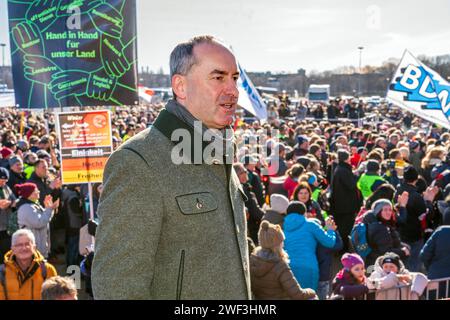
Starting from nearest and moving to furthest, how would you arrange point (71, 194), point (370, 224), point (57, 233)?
point (370, 224)
point (71, 194)
point (57, 233)

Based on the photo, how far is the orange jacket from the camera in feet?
14.6

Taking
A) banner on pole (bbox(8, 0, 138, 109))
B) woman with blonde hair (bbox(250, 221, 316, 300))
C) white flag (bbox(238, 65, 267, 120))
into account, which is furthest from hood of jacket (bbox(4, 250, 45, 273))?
white flag (bbox(238, 65, 267, 120))

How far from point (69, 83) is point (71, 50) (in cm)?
37

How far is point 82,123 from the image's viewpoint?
5.95 m

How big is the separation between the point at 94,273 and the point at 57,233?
6.81 metres

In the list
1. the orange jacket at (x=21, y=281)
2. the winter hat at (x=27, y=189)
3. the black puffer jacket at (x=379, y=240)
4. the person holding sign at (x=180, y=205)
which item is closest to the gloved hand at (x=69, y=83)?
the winter hat at (x=27, y=189)

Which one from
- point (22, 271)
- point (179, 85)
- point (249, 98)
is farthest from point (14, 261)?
point (249, 98)

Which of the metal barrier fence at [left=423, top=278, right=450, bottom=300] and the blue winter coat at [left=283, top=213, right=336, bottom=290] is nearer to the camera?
the metal barrier fence at [left=423, top=278, right=450, bottom=300]

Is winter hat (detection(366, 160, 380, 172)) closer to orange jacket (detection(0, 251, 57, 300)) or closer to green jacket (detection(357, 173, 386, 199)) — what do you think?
green jacket (detection(357, 173, 386, 199))

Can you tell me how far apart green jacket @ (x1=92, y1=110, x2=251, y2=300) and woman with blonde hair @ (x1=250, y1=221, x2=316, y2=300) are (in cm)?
255

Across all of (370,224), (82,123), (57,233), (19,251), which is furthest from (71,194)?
(370,224)

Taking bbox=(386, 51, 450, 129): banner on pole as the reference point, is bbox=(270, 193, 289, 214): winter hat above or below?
below
